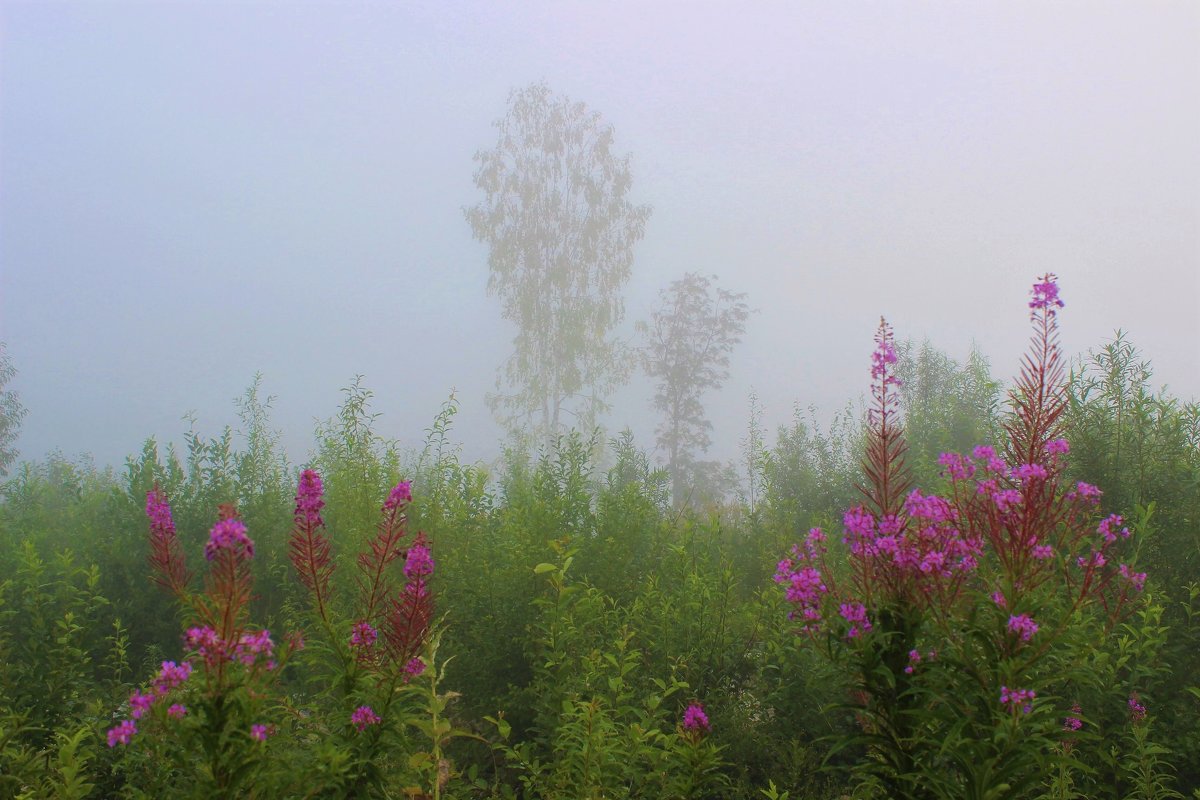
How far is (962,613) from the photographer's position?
2.83 m

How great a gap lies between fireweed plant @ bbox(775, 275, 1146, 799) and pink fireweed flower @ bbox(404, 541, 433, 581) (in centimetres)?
144

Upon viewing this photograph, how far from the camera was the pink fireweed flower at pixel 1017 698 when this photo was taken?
8.23 ft

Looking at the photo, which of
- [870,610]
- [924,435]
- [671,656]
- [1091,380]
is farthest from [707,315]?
[870,610]

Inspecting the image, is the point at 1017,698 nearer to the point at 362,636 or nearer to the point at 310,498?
the point at 362,636

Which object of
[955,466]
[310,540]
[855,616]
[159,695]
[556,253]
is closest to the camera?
[159,695]

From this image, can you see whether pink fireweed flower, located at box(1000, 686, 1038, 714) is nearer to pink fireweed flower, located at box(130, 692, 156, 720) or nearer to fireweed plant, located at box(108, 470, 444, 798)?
fireweed plant, located at box(108, 470, 444, 798)

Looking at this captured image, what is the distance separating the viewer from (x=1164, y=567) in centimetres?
539

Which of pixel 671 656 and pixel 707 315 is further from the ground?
pixel 707 315

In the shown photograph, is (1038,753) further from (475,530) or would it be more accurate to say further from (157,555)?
(475,530)

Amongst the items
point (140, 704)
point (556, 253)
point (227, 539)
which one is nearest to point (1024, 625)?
point (227, 539)

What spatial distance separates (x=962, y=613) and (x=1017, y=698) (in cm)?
38

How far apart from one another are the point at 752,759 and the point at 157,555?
3.46 m

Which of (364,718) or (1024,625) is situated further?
(364,718)

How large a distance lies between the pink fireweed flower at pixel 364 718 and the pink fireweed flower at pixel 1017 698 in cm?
218
